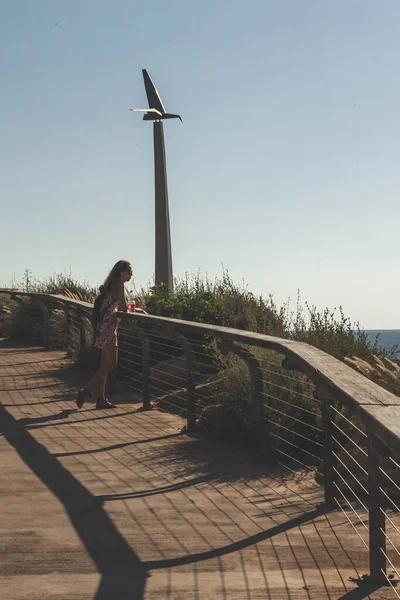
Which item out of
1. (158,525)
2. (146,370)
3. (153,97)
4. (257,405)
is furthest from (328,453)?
(153,97)

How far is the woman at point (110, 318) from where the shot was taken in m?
11.2

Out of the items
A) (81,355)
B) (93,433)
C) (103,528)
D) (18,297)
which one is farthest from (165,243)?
(103,528)

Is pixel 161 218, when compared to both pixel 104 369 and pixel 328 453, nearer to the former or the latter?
pixel 104 369

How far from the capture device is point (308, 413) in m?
8.87

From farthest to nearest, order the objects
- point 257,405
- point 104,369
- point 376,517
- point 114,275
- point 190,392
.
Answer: point 114,275, point 104,369, point 190,392, point 257,405, point 376,517

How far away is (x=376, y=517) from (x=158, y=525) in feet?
5.32

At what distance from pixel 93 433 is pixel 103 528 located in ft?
12.1

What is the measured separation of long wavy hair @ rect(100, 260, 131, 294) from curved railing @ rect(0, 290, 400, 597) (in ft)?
1.14

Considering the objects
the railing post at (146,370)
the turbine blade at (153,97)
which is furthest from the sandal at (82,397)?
the turbine blade at (153,97)

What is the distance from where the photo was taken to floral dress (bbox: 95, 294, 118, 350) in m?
11.4

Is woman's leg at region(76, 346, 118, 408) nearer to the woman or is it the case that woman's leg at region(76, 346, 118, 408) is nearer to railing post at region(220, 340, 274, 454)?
the woman

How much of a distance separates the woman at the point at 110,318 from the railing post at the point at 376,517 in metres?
6.65

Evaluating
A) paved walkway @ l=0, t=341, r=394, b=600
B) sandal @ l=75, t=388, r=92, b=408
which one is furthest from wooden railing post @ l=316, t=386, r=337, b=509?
sandal @ l=75, t=388, r=92, b=408

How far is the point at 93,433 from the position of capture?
9367 millimetres
